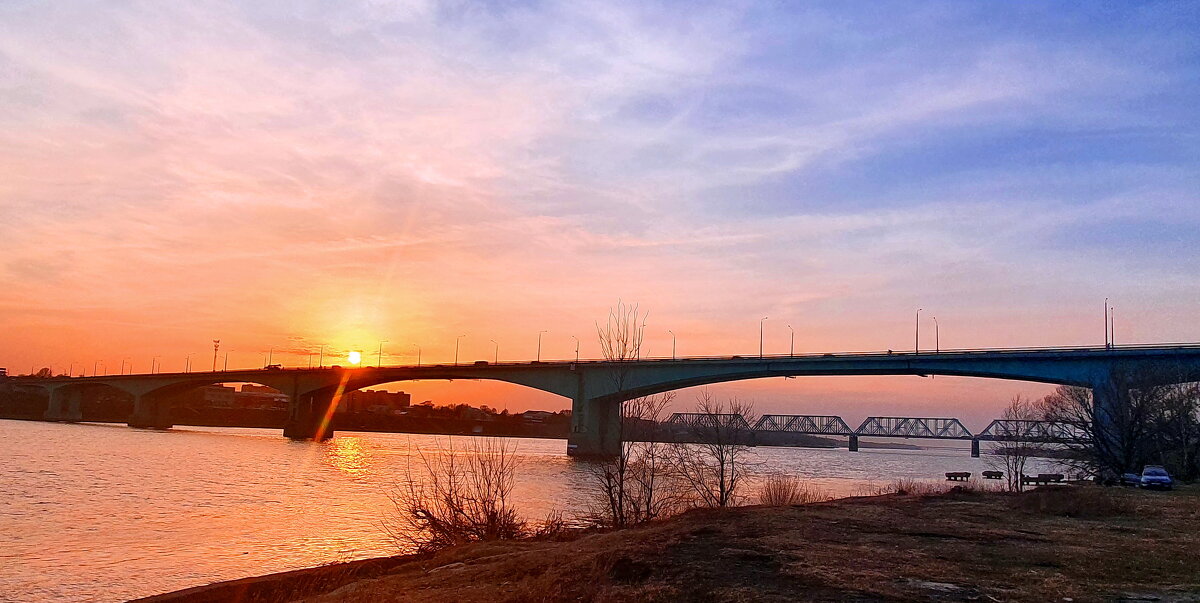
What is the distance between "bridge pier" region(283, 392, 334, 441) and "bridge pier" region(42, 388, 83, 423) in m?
57.4

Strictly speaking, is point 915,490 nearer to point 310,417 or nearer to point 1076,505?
point 1076,505

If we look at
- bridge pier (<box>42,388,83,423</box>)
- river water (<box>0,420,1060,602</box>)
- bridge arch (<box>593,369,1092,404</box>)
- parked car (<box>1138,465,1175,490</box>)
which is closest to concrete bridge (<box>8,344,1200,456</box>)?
bridge arch (<box>593,369,1092,404</box>)

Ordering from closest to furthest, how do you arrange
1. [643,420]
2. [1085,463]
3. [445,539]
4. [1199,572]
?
[1199,572], [445,539], [643,420], [1085,463]

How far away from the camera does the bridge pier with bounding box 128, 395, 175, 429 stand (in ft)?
483

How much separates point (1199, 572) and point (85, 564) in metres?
25.6

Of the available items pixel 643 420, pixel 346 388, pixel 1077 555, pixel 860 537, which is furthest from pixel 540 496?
pixel 346 388

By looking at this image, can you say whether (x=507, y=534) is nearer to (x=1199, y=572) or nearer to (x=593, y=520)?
Answer: (x=593, y=520)

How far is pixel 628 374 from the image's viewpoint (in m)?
73.9

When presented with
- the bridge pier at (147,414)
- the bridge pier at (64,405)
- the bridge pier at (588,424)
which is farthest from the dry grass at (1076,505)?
the bridge pier at (64,405)

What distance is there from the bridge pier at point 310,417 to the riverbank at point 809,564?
116624 millimetres

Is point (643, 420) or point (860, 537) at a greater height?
point (643, 420)

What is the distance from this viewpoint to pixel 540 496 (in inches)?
1804

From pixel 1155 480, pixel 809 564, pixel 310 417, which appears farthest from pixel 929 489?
pixel 310 417

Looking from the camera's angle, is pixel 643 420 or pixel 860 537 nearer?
pixel 860 537
